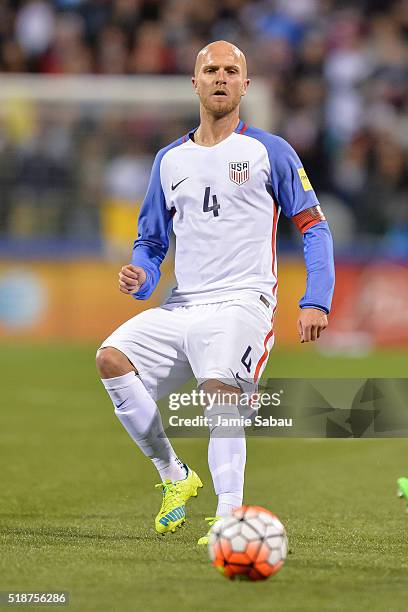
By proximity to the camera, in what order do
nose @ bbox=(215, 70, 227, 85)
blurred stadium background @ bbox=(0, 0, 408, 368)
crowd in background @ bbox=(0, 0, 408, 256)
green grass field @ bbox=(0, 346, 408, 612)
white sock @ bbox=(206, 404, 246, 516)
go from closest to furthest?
green grass field @ bbox=(0, 346, 408, 612) → white sock @ bbox=(206, 404, 246, 516) → nose @ bbox=(215, 70, 227, 85) → blurred stadium background @ bbox=(0, 0, 408, 368) → crowd in background @ bbox=(0, 0, 408, 256)

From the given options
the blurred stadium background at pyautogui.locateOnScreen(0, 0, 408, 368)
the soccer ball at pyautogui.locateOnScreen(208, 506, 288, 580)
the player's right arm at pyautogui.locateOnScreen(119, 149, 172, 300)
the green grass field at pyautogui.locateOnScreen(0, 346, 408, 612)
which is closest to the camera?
the green grass field at pyautogui.locateOnScreen(0, 346, 408, 612)

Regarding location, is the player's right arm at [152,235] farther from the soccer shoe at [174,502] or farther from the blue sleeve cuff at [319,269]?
the soccer shoe at [174,502]

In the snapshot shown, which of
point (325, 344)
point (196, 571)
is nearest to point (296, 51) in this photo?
point (325, 344)

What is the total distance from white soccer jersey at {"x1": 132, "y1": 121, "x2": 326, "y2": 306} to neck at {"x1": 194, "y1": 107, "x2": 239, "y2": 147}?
3cm

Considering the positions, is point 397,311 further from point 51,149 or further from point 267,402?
point 267,402

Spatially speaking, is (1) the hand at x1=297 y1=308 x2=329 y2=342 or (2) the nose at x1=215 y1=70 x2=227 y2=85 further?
(2) the nose at x1=215 y1=70 x2=227 y2=85

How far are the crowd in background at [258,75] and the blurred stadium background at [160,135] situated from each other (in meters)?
0.02

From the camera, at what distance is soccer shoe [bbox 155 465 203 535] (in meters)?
6.01

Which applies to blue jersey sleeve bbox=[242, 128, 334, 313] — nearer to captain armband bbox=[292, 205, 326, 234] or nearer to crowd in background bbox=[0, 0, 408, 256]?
captain armband bbox=[292, 205, 326, 234]

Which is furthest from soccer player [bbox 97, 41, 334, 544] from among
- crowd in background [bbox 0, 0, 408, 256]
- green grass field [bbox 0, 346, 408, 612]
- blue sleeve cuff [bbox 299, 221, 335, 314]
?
crowd in background [bbox 0, 0, 408, 256]

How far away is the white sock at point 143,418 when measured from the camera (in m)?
5.97

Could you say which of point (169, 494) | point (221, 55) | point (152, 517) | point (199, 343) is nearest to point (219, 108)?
point (221, 55)

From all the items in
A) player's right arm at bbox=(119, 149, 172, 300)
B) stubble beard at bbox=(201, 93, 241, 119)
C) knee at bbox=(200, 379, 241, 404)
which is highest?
stubble beard at bbox=(201, 93, 241, 119)

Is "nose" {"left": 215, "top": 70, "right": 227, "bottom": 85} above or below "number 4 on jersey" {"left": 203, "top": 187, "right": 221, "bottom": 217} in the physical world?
above
